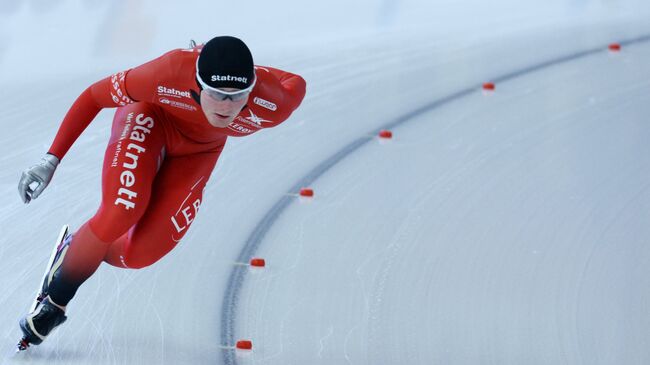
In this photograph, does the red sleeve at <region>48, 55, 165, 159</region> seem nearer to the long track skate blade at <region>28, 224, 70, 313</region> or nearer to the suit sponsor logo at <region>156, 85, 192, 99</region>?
the suit sponsor logo at <region>156, 85, 192, 99</region>

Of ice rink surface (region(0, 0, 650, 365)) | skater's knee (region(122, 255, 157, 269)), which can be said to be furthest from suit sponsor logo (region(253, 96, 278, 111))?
ice rink surface (region(0, 0, 650, 365))

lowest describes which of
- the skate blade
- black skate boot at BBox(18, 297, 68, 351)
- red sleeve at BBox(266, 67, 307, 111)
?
the skate blade

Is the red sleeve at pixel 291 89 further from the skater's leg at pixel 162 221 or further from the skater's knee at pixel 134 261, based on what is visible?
the skater's knee at pixel 134 261

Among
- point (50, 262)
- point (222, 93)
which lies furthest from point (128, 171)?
point (50, 262)

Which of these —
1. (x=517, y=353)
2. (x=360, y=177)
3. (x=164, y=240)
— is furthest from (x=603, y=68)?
(x=164, y=240)

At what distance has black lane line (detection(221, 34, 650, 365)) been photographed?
414cm

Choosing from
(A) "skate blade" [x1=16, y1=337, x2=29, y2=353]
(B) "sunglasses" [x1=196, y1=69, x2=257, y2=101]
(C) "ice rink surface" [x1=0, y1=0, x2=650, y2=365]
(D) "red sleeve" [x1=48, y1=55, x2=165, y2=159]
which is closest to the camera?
(B) "sunglasses" [x1=196, y1=69, x2=257, y2=101]

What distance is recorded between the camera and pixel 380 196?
526 centimetres

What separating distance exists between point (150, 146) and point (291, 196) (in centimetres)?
138

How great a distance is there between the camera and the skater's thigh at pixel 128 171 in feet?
12.1

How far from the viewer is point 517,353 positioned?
4062 millimetres

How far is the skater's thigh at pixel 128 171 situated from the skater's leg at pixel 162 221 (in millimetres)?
103

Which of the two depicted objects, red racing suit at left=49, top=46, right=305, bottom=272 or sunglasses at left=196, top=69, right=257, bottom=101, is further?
red racing suit at left=49, top=46, right=305, bottom=272

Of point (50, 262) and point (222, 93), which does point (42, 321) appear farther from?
point (222, 93)
